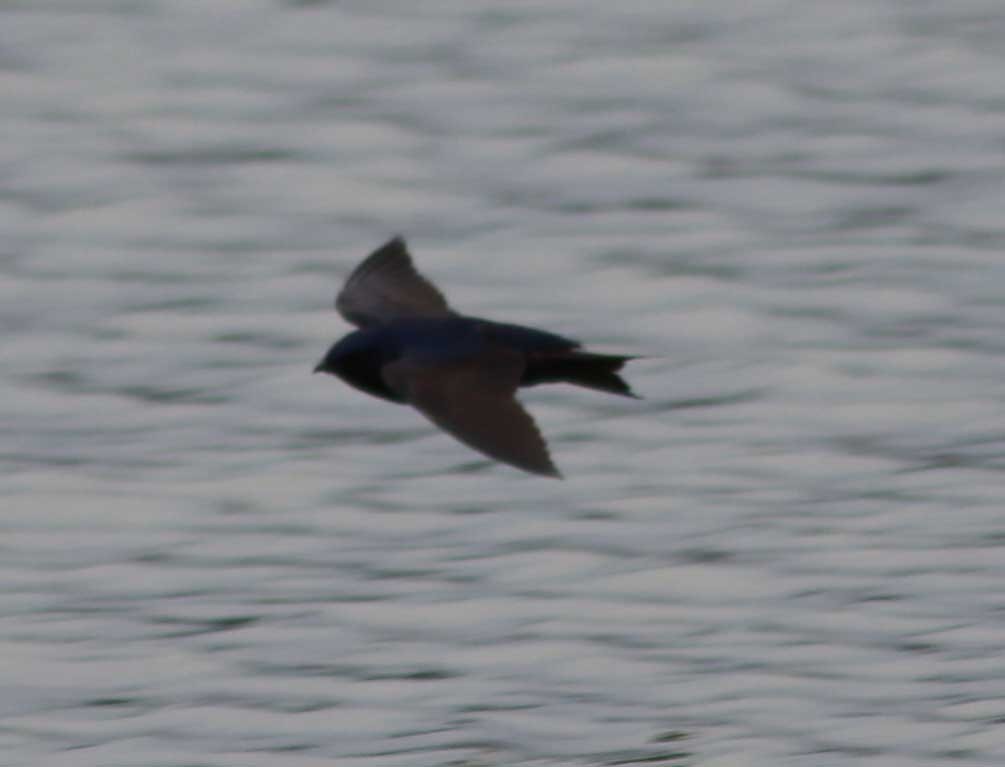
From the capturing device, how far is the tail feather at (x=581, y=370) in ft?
23.6

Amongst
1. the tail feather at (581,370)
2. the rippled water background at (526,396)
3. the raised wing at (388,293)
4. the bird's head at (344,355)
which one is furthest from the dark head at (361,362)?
the rippled water background at (526,396)

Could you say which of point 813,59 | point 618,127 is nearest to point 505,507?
point 618,127

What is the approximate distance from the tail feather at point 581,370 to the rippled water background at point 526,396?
0.87 m

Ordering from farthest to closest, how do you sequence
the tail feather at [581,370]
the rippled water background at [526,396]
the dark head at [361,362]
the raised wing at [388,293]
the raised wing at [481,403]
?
the raised wing at [388,293], the rippled water background at [526,396], the dark head at [361,362], the tail feather at [581,370], the raised wing at [481,403]

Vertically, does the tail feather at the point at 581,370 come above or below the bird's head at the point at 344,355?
below

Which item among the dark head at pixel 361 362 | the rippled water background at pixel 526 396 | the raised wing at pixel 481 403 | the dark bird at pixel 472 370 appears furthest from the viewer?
the rippled water background at pixel 526 396

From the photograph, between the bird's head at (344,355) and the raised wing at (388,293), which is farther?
the raised wing at (388,293)

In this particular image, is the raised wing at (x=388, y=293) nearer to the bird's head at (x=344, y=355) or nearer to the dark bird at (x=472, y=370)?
the dark bird at (x=472, y=370)

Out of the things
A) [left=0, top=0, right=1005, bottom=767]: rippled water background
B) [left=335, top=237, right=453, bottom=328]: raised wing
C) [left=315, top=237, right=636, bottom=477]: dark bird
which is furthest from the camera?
[left=335, top=237, right=453, bottom=328]: raised wing

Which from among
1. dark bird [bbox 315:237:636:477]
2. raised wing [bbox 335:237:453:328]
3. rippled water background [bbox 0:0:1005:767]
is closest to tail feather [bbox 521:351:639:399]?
dark bird [bbox 315:237:636:477]

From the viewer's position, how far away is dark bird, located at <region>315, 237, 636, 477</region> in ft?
22.4

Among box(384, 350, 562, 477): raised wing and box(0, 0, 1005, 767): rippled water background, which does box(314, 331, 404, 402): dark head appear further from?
box(0, 0, 1005, 767): rippled water background

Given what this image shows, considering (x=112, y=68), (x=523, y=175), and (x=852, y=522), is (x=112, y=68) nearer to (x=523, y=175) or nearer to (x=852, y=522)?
(x=523, y=175)

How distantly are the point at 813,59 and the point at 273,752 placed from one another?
21.0ft
